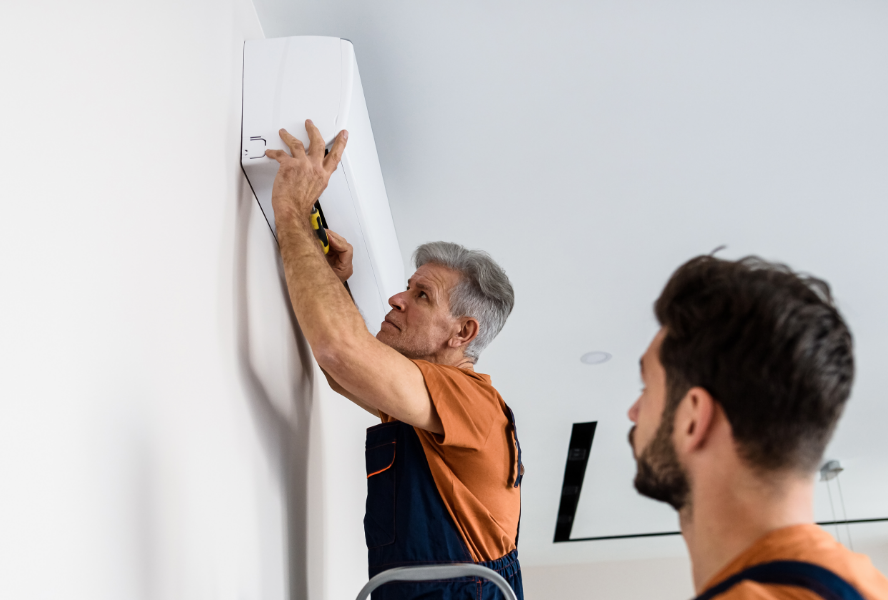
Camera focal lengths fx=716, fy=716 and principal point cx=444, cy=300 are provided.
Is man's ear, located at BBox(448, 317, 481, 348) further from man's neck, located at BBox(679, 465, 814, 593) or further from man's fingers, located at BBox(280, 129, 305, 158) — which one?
man's neck, located at BBox(679, 465, 814, 593)

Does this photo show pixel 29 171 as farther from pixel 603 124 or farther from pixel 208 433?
Result: pixel 603 124

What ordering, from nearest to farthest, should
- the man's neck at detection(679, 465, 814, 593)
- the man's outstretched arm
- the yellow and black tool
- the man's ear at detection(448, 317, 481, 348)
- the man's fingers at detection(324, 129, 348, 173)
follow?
the man's neck at detection(679, 465, 814, 593), the man's outstretched arm, the man's fingers at detection(324, 129, 348, 173), the yellow and black tool, the man's ear at detection(448, 317, 481, 348)

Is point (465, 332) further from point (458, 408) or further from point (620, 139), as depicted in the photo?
point (620, 139)

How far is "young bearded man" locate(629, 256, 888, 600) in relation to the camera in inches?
28.4

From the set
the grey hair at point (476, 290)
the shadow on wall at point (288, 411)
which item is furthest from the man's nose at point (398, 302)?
the shadow on wall at point (288, 411)

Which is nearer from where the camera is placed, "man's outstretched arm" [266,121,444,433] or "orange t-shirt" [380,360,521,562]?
"man's outstretched arm" [266,121,444,433]

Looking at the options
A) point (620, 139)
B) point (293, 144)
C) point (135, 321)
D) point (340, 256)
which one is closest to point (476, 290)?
point (340, 256)

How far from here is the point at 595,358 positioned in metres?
3.53

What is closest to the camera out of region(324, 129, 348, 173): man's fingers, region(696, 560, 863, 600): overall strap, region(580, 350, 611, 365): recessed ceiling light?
region(696, 560, 863, 600): overall strap

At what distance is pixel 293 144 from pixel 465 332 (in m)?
0.59

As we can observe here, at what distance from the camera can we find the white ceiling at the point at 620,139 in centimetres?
178

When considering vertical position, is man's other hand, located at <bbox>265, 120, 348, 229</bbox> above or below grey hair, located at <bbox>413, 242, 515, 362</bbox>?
above

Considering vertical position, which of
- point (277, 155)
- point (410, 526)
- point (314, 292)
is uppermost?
point (277, 155)

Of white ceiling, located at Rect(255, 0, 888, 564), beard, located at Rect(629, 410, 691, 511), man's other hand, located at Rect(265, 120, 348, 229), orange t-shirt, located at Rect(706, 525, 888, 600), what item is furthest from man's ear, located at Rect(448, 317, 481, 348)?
orange t-shirt, located at Rect(706, 525, 888, 600)
